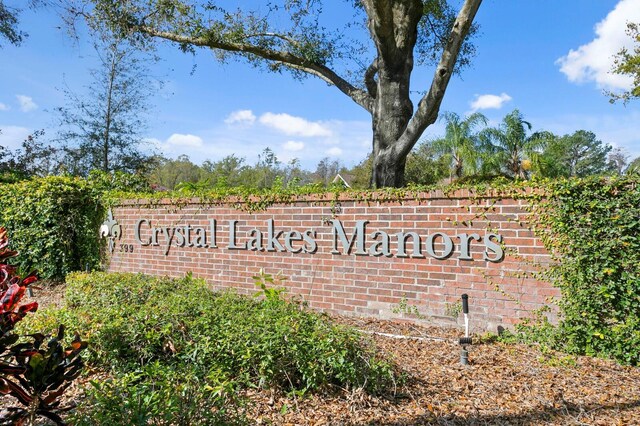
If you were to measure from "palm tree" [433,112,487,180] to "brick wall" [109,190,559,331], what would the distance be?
64.9 feet

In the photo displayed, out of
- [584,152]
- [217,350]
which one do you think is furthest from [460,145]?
[584,152]

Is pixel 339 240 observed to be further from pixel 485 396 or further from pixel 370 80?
pixel 370 80

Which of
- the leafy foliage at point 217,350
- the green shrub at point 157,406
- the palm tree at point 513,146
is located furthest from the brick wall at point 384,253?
the palm tree at point 513,146

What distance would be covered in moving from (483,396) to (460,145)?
23.5 meters

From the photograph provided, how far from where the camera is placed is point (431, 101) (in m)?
7.27

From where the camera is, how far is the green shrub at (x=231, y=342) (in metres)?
3.24

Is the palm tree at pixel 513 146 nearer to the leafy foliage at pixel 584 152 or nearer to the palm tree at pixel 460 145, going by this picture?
the palm tree at pixel 460 145

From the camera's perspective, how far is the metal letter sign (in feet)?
28.3

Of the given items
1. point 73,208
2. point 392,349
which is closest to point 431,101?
point 392,349

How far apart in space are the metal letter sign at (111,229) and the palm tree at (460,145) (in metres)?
19.7

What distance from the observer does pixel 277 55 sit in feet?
31.4

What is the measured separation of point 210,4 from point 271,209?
5.09m

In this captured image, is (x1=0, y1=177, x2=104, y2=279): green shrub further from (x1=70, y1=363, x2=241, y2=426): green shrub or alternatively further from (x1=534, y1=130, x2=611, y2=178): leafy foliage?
(x1=534, y1=130, x2=611, y2=178): leafy foliage

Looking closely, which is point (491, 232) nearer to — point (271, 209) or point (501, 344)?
point (501, 344)
